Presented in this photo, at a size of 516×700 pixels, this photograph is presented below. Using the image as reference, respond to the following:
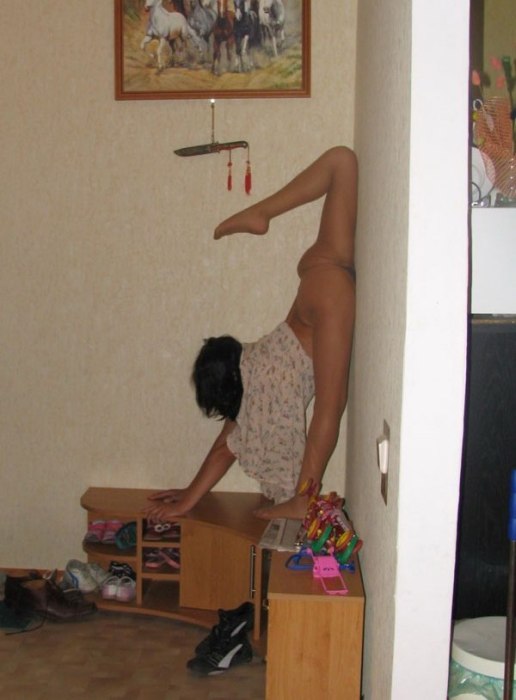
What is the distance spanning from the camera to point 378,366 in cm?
179

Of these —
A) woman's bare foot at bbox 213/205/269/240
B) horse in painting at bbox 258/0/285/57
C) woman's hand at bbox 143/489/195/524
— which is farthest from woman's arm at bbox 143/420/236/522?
horse in painting at bbox 258/0/285/57

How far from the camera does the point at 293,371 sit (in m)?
2.70

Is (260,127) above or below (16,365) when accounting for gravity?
above

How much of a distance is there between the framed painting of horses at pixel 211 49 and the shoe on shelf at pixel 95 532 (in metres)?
1.64

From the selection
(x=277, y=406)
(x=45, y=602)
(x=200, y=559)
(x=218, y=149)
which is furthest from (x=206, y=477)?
(x=218, y=149)

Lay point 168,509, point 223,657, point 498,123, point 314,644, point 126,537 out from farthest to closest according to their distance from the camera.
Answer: point 126,537 < point 168,509 < point 223,657 < point 314,644 < point 498,123

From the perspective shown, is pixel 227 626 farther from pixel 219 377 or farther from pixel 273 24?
pixel 273 24

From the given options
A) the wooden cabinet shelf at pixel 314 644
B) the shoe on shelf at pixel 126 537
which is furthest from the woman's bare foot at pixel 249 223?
the wooden cabinet shelf at pixel 314 644

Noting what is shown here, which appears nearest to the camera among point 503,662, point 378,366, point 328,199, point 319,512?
point 503,662

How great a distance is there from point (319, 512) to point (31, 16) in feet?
7.26

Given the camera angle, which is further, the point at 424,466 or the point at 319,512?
the point at 319,512

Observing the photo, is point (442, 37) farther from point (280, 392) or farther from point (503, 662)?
point (280, 392)

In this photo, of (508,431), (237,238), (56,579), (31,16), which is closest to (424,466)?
(508,431)

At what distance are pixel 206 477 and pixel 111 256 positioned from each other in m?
0.95
